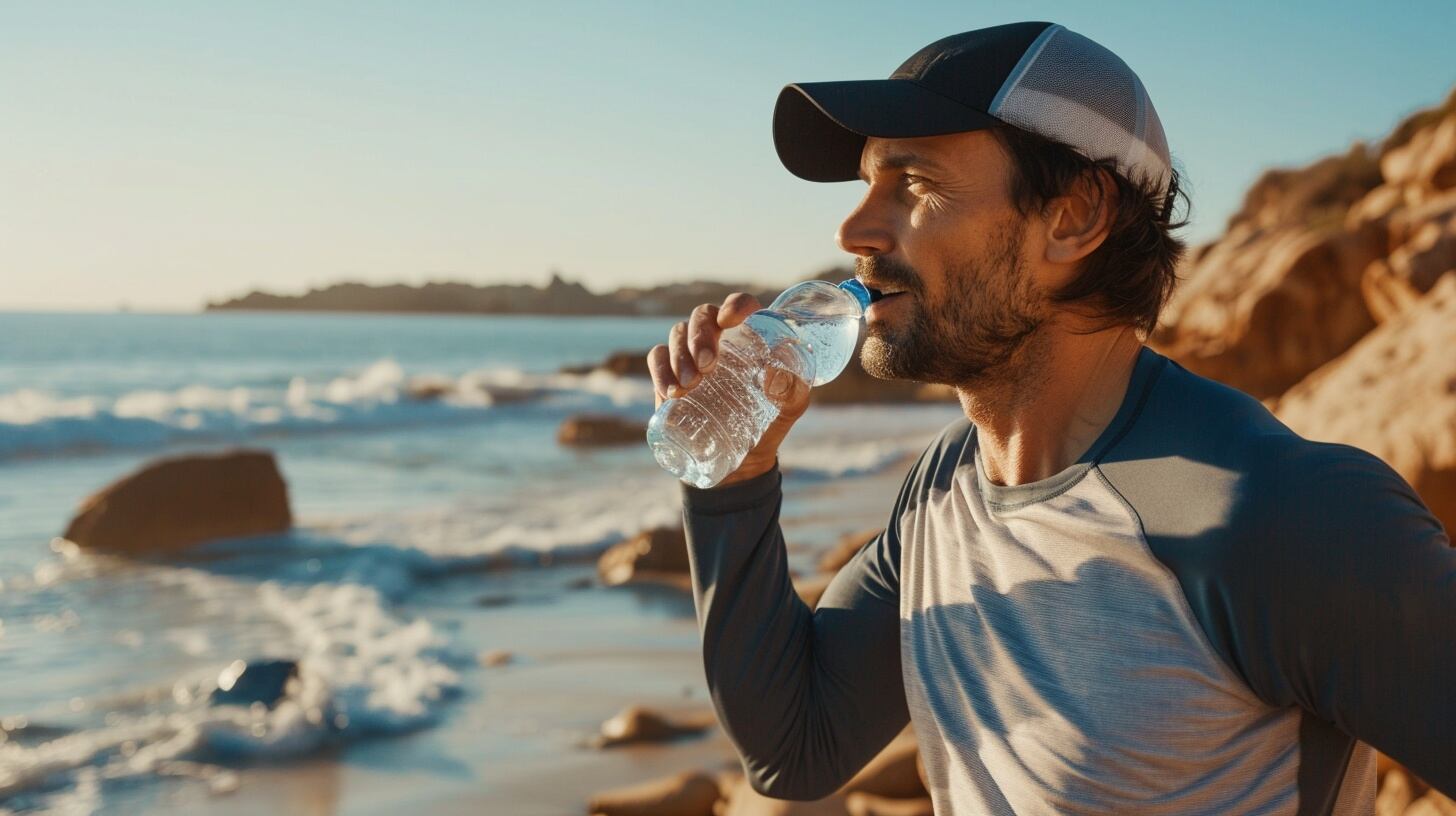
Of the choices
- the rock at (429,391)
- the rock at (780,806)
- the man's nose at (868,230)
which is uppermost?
the man's nose at (868,230)

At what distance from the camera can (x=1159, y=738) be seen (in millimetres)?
1782

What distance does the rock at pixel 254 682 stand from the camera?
6.29 m

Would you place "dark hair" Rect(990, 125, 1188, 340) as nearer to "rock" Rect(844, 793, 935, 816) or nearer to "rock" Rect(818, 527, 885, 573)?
"rock" Rect(844, 793, 935, 816)

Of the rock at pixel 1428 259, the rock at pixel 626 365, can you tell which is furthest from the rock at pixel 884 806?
the rock at pixel 626 365

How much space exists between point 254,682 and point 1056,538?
5.47 m

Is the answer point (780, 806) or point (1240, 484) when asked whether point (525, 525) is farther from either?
point (1240, 484)

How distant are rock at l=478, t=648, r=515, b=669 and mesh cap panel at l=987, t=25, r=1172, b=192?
5.58 metres

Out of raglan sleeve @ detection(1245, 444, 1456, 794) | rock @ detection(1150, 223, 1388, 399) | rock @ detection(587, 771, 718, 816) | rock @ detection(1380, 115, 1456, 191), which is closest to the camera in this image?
raglan sleeve @ detection(1245, 444, 1456, 794)

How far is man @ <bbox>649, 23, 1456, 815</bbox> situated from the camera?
64.9 inches

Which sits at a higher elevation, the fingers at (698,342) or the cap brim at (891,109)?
the cap brim at (891,109)

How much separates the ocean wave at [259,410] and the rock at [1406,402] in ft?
60.1

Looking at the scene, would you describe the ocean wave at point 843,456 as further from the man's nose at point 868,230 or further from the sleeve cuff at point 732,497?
the man's nose at point 868,230

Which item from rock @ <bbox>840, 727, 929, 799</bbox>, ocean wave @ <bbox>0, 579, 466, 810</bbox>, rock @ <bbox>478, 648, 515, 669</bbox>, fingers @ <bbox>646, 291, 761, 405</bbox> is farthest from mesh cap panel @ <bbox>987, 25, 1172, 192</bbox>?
rock @ <bbox>478, 648, 515, 669</bbox>

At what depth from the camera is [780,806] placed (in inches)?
167
